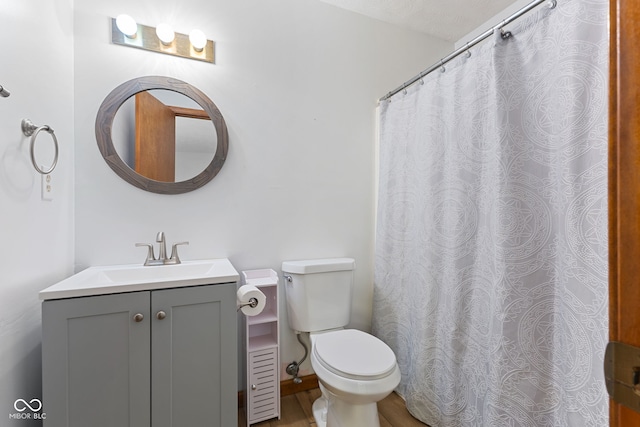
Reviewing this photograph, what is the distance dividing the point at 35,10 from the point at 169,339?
1383 mm

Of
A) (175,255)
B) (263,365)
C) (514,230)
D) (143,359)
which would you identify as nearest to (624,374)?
(514,230)

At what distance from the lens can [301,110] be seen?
1.76 meters

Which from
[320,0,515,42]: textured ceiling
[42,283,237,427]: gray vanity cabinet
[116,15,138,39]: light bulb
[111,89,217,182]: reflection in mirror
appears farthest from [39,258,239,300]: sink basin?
[320,0,515,42]: textured ceiling

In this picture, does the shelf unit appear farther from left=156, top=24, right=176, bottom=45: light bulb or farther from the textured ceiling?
the textured ceiling

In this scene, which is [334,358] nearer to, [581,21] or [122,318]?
[122,318]

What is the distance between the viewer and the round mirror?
1386mm

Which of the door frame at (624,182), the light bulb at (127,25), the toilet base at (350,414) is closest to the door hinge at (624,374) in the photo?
the door frame at (624,182)

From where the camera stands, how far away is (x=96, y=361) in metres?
1.00

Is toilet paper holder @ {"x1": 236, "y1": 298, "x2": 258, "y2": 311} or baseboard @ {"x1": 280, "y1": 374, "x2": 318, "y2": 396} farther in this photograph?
baseboard @ {"x1": 280, "y1": 374, "x2": 318, "y2": 396}

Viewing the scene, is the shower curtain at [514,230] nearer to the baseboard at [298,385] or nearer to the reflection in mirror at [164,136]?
the baseboard at [298,385]

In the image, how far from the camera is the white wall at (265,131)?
137 cm

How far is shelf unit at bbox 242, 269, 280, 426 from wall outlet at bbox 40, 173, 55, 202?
927 mm

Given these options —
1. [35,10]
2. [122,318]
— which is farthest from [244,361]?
[35,10]

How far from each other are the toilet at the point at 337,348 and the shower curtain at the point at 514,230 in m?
0.37
